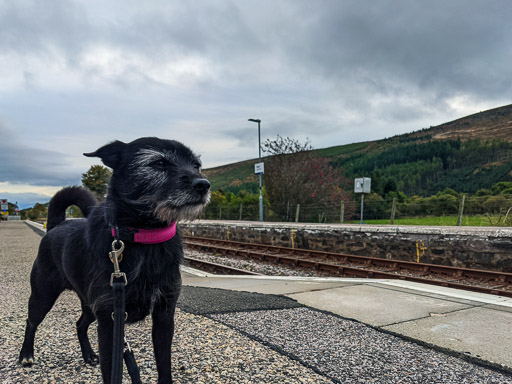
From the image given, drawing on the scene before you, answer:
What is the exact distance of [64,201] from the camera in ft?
10.3

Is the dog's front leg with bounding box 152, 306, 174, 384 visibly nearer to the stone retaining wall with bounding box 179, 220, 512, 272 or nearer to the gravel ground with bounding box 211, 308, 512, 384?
the gravel ground with bounding box 211, 308, 512, 384

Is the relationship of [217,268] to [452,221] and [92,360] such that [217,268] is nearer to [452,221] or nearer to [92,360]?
[92,360]

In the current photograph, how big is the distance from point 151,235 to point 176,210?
22 centimetres

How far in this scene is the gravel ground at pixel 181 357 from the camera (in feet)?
9.12

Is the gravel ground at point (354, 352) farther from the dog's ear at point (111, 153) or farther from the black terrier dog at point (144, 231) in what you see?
the dog's ear at point (111, 153)

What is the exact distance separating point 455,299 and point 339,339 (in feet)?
8.96

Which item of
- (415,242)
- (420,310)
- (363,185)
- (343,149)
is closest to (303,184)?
(363,185)

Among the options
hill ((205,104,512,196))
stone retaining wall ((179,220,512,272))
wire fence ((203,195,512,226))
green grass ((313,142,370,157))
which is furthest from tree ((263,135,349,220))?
green grass ((313,142,370,157))

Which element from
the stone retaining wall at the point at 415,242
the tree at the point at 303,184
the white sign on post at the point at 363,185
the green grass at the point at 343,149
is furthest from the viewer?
the green grass at the point at 343,149

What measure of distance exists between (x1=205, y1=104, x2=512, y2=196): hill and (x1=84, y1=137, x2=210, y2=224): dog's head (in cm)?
4889

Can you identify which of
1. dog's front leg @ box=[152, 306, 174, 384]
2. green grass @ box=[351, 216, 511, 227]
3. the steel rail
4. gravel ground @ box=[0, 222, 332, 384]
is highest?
green grass @ box=[351, 216, 511, 227]

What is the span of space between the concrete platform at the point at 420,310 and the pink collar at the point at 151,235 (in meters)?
2.85

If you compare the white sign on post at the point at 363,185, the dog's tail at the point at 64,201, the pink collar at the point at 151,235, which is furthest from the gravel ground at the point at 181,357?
the white sign on post at the point at 363,185

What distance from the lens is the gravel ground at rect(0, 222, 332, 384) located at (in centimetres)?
278
